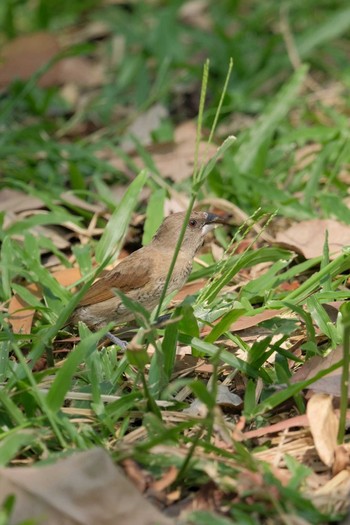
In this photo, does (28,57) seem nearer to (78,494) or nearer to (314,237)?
(314,237)

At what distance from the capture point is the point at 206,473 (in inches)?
120

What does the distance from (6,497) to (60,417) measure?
1.97 feet

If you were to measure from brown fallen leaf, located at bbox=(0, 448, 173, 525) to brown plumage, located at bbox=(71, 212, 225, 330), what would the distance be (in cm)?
164

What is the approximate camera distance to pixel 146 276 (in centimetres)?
475

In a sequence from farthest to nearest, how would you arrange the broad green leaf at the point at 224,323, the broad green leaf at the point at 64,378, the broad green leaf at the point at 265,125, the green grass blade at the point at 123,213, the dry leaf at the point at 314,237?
1. the broad green leaf at the point at 265,125
2. the dry leaf at the point at 314,237
3. the green grass blade at the point at 123,213
4. the broad green leaf at the point at 224,323
5. the broad green leaf at the point at 64,378

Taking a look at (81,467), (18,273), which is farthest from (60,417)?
(18,273)

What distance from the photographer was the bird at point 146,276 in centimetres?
461

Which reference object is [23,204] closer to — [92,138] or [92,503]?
[92,138]

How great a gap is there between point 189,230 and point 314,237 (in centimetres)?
68

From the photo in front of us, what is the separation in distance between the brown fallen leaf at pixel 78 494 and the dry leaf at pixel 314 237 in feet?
7.08

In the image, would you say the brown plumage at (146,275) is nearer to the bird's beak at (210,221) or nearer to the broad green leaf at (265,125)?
the bird's beak at (210,221)

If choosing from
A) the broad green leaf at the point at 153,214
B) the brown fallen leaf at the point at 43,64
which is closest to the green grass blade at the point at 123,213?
the broad green leaf at the point at 153,214

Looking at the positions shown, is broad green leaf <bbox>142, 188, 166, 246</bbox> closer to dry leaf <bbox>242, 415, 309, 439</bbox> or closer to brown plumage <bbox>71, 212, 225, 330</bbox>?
brown plumage <bbox>71, 212, 225, 330</bbox>

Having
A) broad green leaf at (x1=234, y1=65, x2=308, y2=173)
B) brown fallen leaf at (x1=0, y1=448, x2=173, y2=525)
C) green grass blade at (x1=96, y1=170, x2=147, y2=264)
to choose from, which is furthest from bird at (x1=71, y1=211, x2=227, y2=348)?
brown fallen leaf at (x1=0, y1=448, x2=173, y2=525)
